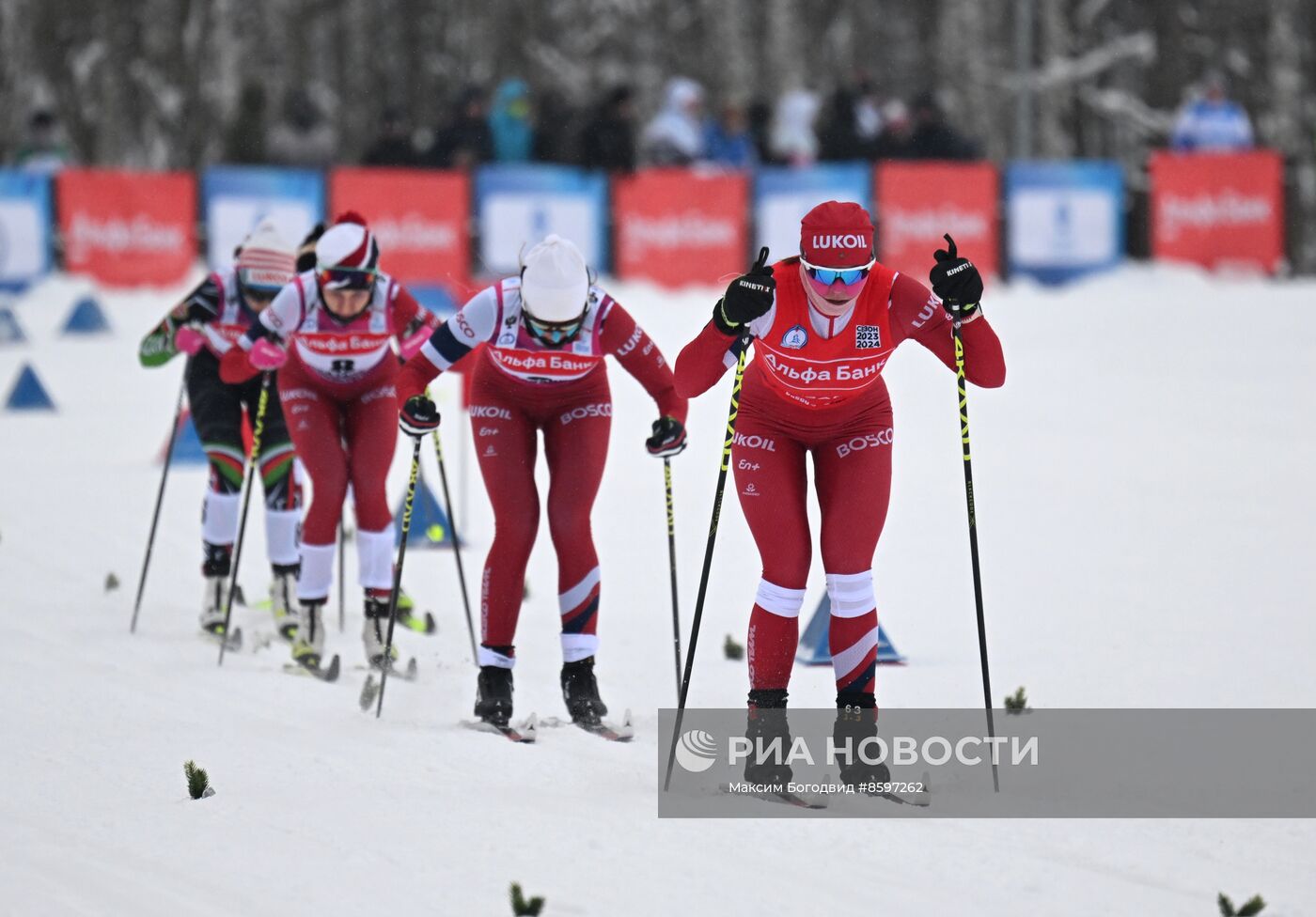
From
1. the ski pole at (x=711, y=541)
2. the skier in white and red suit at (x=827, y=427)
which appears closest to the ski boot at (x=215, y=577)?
the ski pole at (x=711, y=541)

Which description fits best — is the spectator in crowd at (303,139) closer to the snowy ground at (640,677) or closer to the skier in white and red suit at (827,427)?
the snowy ground at (640,677)

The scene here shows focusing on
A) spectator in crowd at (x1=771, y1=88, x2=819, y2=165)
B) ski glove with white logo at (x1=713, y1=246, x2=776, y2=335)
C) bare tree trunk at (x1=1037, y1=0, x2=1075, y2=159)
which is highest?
bare tree trunk at (x1=1037, y1=0, x2=1075, y2=159)

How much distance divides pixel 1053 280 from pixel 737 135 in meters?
4.17

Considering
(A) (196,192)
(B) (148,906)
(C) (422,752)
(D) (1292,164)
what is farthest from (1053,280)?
(B) (148,906)

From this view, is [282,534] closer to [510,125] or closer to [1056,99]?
[510,125]

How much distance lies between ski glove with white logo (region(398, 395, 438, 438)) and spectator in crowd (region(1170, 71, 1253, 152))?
16.2 metres

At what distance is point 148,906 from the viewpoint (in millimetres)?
4949

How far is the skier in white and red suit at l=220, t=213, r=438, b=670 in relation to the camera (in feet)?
26.0

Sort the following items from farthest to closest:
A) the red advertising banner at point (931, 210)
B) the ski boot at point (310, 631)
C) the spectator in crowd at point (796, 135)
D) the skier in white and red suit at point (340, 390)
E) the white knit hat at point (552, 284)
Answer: the spectator in crowd at point (796, 135), the red advertising banner at point (931, 210), the ski boot at point (310, 631), the skier in white and red suit at point (340, 390), the white knit hat at point (552, 284)

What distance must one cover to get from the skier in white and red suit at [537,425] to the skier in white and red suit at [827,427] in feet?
2.57

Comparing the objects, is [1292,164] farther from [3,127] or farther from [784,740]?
[3,127]

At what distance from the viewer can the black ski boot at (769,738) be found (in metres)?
6.02

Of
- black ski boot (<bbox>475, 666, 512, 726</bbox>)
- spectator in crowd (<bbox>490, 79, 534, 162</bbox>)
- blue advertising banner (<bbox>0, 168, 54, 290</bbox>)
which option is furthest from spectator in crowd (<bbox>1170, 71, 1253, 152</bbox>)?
black ski boot (<bbox>475, 666, 512, 726</bbox>)

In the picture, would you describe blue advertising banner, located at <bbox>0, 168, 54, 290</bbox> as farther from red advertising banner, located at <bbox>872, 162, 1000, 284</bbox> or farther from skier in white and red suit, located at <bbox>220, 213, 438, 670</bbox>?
skier in white and red suit, located at <bbox>220, 213, 438, 670</bbox>
